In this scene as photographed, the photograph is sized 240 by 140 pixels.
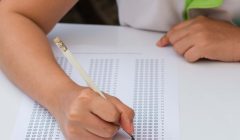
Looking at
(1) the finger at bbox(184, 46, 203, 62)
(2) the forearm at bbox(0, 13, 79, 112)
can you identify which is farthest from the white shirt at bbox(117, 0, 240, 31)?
(2) the forearm at bbox(0, 13, 79, 112)

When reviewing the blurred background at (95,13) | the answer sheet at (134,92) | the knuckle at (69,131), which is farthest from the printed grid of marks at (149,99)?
the blurred background at (95,13)

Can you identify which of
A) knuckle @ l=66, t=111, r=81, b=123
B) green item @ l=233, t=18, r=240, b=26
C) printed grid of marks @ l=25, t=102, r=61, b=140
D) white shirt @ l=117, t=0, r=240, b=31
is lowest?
printed grid of marks @ l=25, t=102, r=61, b=140

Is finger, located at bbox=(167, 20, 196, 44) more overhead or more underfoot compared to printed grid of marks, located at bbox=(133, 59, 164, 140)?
more overhead

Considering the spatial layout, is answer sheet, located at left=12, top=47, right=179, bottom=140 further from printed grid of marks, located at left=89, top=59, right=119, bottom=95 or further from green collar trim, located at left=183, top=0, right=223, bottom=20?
green collar trim, located at left=183, top=0, right=223, bottom=20

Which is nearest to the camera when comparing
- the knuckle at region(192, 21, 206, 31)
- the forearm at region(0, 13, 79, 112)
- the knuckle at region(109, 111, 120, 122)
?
the knuckle at region(109, 111, 120, 122)

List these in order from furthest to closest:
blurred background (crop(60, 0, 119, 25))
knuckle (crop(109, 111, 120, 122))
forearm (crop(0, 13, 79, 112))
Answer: blurred background (crop(60, 0, 119, 25)) → forearm (crop(0, 13, 79, 112)) → knuckle (crop(109, 111, 120, 122))

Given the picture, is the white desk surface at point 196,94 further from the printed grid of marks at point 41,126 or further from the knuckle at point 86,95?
the knuckle at point 86,95

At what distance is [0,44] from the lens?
884 mm

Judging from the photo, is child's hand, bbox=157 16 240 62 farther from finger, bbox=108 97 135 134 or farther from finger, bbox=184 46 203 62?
finger, bbox=108 97 135 134

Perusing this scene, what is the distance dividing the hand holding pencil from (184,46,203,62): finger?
0.25 m

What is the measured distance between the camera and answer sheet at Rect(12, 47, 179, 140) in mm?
735

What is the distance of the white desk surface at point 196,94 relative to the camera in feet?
2.39

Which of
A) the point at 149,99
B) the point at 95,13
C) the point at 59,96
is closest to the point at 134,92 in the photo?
the point at 149,99

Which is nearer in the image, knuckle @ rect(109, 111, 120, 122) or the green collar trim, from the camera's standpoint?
knuckle @ rect(109, 111, 120, 122)
